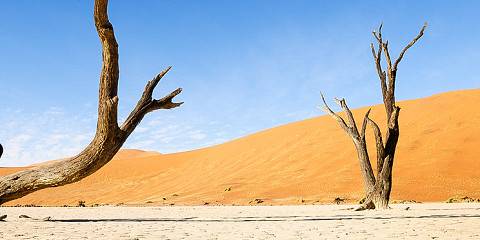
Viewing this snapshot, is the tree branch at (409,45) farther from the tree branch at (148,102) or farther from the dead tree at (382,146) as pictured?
the tree branch at (148,102)

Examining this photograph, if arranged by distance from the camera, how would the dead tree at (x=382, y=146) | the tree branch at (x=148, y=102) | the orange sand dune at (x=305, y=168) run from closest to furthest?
the tree branch at (x=148, y=102), the dead tree at (x=382, y=146), the orange sand dune at (x=305, y=168)

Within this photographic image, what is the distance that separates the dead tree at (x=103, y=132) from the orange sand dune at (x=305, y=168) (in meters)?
12.9

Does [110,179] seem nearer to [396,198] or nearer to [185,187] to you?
[185,187]

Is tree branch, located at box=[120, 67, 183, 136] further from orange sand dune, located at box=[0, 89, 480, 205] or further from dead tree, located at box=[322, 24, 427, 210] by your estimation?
orange sand dune, located at box=[0, 89, 480, 205]

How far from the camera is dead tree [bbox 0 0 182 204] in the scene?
33.5 ft

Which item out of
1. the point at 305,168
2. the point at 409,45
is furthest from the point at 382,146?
the point at 305,168

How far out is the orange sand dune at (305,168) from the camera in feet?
81.8

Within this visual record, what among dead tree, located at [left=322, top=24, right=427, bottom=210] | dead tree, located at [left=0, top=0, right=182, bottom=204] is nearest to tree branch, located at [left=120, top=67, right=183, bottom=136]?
dead tree, located at [left=0, top=0, right=182, bottom=204]

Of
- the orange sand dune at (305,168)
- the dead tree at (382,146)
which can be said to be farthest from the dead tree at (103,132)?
the orange sand dune at (305,168)

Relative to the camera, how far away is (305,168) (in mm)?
31391

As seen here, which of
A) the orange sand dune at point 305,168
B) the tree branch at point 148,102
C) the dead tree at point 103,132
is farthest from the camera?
the orange sand dune at point 305,168

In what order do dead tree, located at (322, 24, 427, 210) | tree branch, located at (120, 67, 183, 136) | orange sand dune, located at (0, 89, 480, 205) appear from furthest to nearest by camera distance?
orange sand dune, located at (0, 89, 480, 205), dead tree, located at (322, 24, 427, 210), tree branch, located at (120, 67, 183, 136)

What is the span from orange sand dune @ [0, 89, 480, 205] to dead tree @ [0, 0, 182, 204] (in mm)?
12935

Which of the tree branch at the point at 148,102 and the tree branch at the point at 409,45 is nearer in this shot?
the tree branch at the point at 148,102
